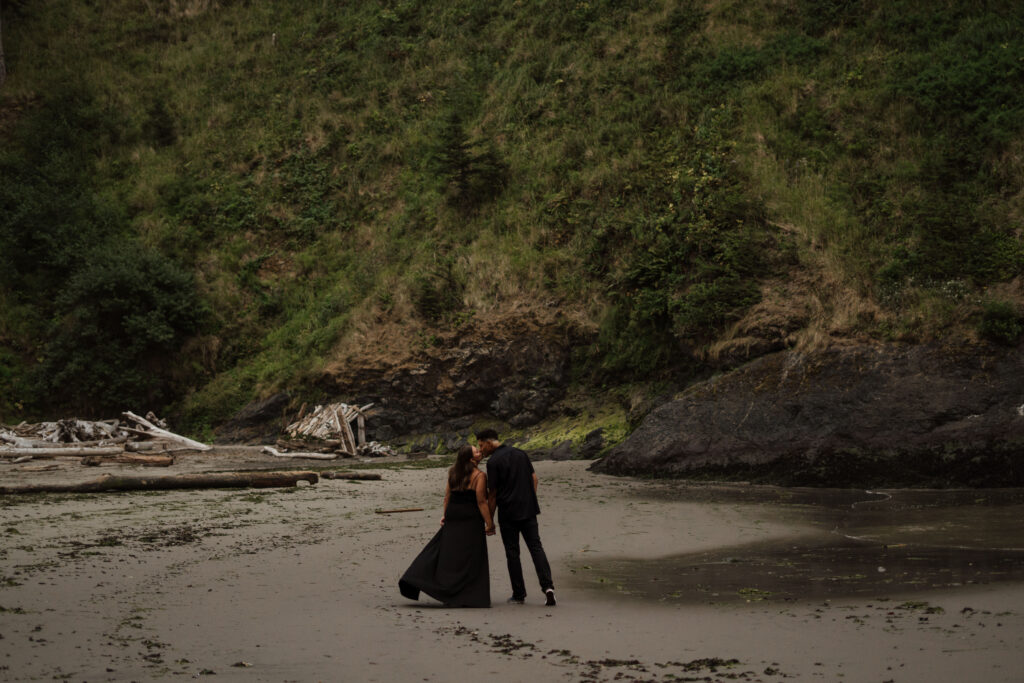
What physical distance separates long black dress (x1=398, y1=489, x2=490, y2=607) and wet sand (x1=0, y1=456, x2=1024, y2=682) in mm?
153

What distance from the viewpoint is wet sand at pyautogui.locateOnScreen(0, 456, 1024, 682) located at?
19.2 ft

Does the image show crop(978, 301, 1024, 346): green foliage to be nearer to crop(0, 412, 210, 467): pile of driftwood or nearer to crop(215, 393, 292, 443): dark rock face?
crop(0, 412, 210, 467): pile of driftwood

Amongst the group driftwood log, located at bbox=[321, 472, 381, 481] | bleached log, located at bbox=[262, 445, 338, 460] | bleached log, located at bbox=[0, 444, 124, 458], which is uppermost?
bleached log, located at bbox=[0, 444, 124, 458]

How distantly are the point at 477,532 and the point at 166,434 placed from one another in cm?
1800

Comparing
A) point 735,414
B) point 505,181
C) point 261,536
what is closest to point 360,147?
point 505,181

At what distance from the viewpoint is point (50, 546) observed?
1001 cm

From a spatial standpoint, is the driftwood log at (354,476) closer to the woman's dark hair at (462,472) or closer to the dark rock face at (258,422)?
the dark rock face at (258,422)

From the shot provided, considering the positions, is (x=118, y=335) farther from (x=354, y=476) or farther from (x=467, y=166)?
(x=354, y=476)

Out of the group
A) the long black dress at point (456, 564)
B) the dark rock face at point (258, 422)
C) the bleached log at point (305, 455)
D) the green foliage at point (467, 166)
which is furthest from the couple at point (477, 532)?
the green foliage at point (467, 166)

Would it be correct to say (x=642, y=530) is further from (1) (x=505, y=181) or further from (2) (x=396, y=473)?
(1) (x=505, y=181)

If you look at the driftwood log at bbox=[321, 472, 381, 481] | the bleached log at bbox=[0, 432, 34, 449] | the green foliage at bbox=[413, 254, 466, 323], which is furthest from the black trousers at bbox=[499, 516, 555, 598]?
the bleached log at bbox=[0, 432, 34, 449]

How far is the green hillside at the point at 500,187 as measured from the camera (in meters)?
21.5

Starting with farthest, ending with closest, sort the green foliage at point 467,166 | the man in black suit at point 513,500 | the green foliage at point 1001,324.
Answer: the green foliage at point 467,166 → the green foliage at point 1001,324 → the man in black suit at point 513,500

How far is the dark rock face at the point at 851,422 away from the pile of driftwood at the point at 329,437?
697 cm
